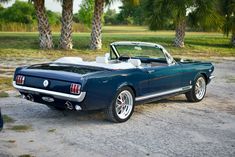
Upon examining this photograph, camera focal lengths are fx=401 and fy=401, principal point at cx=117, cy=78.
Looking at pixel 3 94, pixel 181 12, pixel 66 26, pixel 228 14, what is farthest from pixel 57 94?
pixel 228 14

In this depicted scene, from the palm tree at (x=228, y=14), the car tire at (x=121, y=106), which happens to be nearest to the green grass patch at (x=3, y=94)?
the car tire at (x=121, y=106)

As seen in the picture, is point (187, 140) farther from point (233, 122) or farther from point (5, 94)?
point (5, 94)

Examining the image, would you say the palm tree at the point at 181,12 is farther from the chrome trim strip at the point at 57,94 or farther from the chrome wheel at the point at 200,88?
the chrome trim strip at the point at 57,94

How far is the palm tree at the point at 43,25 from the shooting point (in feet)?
70.9

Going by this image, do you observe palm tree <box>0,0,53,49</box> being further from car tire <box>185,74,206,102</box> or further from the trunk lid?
the trunk lid

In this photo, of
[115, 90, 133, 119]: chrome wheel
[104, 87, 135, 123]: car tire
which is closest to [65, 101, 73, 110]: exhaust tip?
[104, 87, 135, 123]: car tire

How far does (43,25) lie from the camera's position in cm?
2186

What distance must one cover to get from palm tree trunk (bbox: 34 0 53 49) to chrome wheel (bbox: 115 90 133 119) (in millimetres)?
15811

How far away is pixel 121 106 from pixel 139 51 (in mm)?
1692

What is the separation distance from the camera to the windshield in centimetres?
796

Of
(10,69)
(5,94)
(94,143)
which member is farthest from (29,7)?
(94,143)

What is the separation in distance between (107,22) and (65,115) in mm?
103715

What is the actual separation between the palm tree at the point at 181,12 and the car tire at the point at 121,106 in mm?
17343

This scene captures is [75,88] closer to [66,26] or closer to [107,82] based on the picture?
[107,82]
